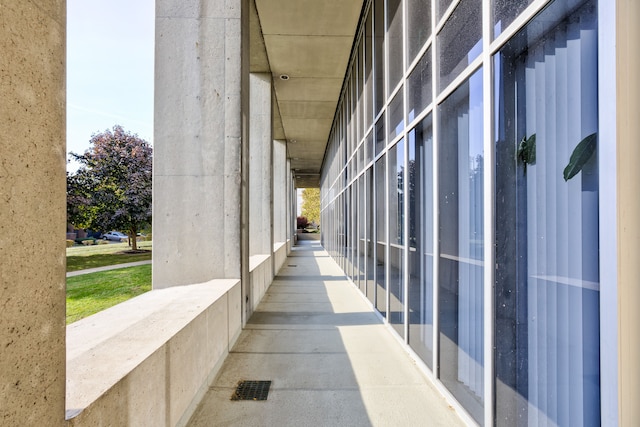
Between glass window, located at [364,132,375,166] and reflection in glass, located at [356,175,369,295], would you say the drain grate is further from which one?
glass window, located at [364,132,375,166]

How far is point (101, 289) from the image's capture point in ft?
35.6

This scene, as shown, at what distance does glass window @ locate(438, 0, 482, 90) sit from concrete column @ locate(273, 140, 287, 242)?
45.0ft

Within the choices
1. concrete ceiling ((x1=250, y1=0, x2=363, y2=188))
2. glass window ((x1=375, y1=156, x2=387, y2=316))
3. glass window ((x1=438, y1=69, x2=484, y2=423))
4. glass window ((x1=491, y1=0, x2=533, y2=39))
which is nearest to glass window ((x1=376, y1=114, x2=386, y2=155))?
glass window ((x1=375, y1=156, x2=387, y2=316))

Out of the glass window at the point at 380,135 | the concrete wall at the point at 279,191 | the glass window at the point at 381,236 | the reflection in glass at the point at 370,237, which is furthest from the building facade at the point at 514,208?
the concrete wall at the point at 279,191

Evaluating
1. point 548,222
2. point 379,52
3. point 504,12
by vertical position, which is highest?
point 379,52

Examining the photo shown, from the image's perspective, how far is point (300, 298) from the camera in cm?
828

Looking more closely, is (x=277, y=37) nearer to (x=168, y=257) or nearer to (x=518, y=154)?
(x=168, y=257)

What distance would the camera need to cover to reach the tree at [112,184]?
773 inches

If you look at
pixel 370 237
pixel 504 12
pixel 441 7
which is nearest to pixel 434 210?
pixel 504 12

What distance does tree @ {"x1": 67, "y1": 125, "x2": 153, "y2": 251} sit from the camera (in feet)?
64.4

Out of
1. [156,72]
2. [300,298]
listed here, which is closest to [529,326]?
Answer: [156,72]

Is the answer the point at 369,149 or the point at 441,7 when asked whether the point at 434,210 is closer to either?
the point at 441,7

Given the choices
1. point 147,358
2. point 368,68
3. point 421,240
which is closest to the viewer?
point 147,358

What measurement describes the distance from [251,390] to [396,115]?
405 cm
